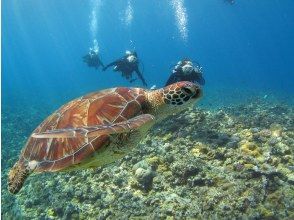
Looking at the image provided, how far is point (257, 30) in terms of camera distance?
419ft

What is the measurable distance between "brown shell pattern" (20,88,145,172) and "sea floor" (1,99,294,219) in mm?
1617

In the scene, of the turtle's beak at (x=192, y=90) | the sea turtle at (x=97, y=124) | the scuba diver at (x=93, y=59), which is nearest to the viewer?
the sea turtle at (x=97, y=124)

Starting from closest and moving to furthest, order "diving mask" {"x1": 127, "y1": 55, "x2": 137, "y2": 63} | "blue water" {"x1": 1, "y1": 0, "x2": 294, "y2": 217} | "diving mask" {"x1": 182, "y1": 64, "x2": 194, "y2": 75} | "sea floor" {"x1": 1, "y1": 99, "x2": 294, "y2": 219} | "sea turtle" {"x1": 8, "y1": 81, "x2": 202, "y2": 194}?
"sea turtle" {"x1": 8, "y1": 81, "x2": 202, "y2": 194} → "sea floor" {"x1": 1, "y1": 99, "x2": 294, "y2": 219} → "diving mask" {"x1": 182, "y1": 64, "x2": 194, "y2": 75} → "diving mask" {"x1": 127, "y1": 55, "x2": 137, "y2": 63} → "blue water" {"x1": 1, "y1": 0, "x2": 294, "y2": 217}

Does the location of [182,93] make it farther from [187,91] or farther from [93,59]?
[93,59]

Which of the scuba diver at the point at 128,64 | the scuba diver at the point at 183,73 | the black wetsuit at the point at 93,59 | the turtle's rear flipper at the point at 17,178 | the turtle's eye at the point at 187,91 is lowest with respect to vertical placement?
the turtle's rear flipper at the point at 17,178

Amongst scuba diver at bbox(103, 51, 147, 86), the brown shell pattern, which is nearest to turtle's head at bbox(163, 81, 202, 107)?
the brown shell pattern

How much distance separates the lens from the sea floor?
4.41m

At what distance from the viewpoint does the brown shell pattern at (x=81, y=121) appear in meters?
3.28

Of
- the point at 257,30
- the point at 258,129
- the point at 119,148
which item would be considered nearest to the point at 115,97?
the point at 119,148

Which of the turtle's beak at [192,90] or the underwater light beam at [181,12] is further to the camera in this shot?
the underwater light beam at [181,12]

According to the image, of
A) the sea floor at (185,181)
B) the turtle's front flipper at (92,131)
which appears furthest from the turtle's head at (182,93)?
the sea floor at (185,181)

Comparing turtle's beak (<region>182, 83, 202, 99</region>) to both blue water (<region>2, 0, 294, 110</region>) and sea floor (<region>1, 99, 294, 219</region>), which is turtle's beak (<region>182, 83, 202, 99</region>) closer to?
sea floor (<region>1, 99, 294, 219</region>)

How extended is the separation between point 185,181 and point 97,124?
6.94 ft

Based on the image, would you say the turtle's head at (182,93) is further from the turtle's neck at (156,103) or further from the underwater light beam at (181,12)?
the underwater light beam at (181,12)
